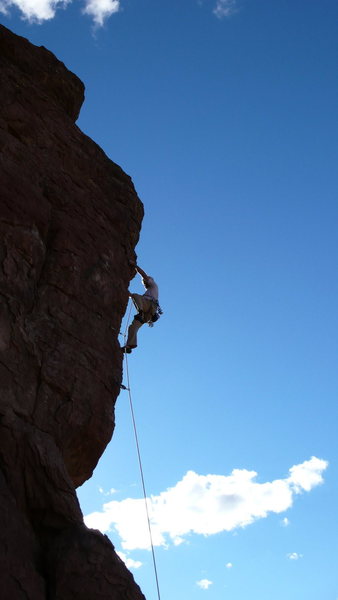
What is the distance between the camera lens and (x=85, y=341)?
1097 centimetres

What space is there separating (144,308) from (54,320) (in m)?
4.52

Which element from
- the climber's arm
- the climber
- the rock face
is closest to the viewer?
the rock face

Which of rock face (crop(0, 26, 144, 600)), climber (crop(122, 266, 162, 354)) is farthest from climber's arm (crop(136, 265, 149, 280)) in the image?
rock face (crop(0, 26, 144, 600))

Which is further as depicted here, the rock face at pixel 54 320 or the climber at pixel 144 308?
the climber at pixel 144 308

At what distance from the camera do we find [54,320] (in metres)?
10.6

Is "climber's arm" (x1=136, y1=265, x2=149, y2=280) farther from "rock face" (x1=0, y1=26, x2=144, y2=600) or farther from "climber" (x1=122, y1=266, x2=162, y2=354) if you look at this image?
"rock face" (x1=0, y1=26, x2=144, y2=600)

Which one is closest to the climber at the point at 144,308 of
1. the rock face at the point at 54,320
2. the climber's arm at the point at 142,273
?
the climber's arm at the point at 142,273

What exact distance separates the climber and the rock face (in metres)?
1.65

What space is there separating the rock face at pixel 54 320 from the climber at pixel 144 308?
165cm

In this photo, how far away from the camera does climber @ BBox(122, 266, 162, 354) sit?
46.6 feet

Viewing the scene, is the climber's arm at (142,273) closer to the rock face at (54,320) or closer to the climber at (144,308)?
the climber at (144,308)

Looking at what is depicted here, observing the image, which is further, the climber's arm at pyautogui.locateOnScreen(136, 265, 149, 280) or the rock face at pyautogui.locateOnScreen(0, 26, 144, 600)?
the climber's arm at pyautogui.locateOnScreen(136, 265, 149, 280)

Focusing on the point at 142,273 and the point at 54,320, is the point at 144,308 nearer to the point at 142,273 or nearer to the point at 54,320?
the point at 142,273

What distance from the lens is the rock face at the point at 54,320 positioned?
7.97m
